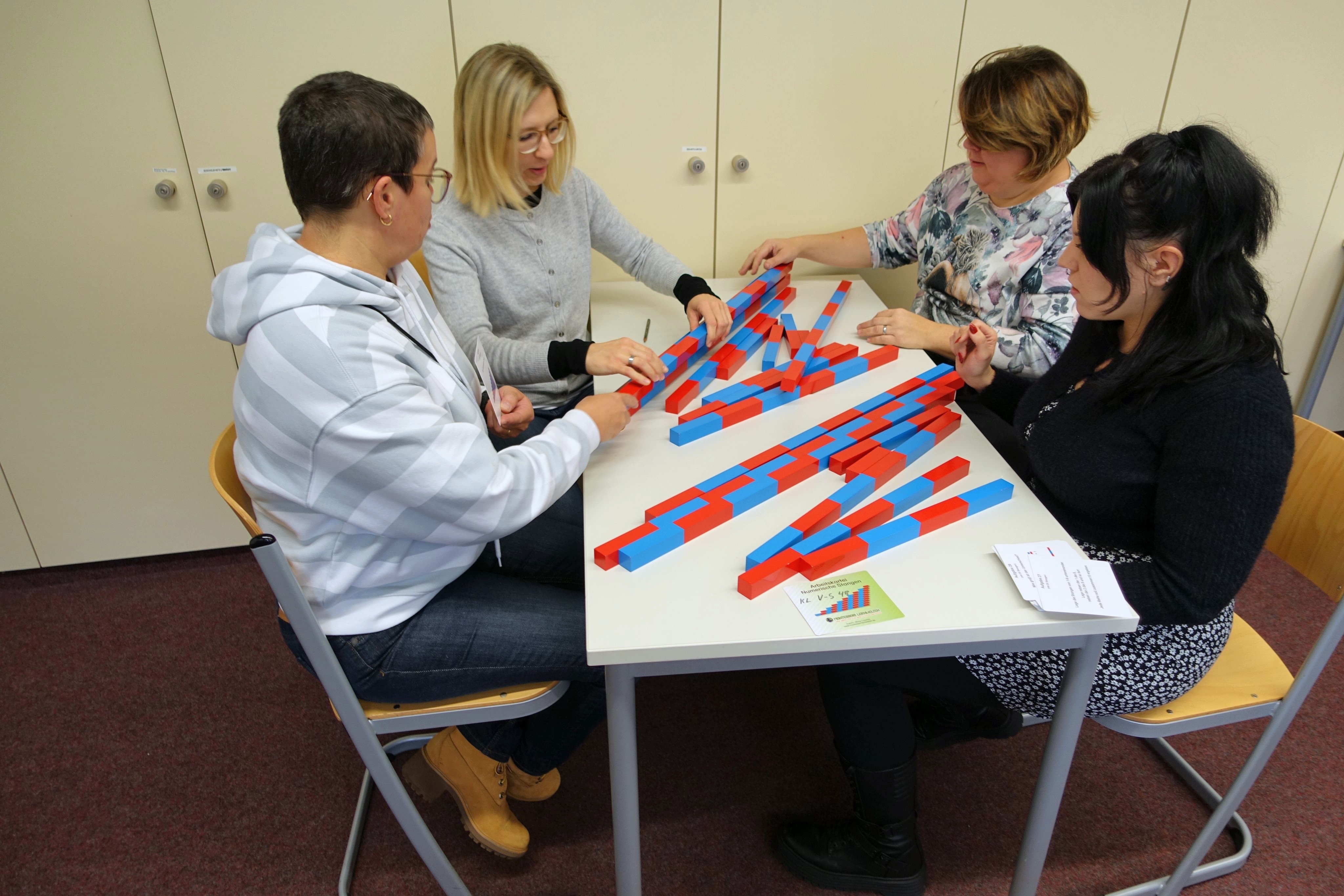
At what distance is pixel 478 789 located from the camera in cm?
157

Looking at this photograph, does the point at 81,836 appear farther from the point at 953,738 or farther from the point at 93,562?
the point at 953,738

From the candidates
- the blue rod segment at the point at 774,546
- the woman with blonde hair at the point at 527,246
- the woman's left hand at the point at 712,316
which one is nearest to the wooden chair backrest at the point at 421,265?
the woman with blonde hair at the point at 527,246

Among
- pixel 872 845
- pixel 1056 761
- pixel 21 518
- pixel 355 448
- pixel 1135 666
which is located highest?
pixel 355 448

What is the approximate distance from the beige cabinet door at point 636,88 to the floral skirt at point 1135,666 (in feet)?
5.08

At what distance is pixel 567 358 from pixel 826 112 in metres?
1.22

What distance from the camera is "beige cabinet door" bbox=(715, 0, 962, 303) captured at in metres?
2.24

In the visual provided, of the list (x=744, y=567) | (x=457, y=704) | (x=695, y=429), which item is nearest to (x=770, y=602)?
(x=744, y=567)

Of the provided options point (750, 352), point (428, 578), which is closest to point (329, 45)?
point (750, 352)

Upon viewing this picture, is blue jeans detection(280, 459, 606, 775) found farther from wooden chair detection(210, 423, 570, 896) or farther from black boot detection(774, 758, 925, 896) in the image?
black boot detection(774, 758, 925, 896)

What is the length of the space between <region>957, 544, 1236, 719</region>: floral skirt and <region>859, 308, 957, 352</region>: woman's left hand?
0.65 metres

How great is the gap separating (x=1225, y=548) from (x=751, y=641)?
672 mm

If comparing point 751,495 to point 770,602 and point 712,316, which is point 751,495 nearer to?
point 770,602

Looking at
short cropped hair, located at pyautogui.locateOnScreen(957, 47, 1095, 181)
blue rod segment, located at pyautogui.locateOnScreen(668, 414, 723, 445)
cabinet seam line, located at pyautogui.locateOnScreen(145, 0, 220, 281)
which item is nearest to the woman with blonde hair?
blue rod segment, located at pyautogui.locateOnScreen(668, 414, 723, 445)

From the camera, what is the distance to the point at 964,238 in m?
1.99
